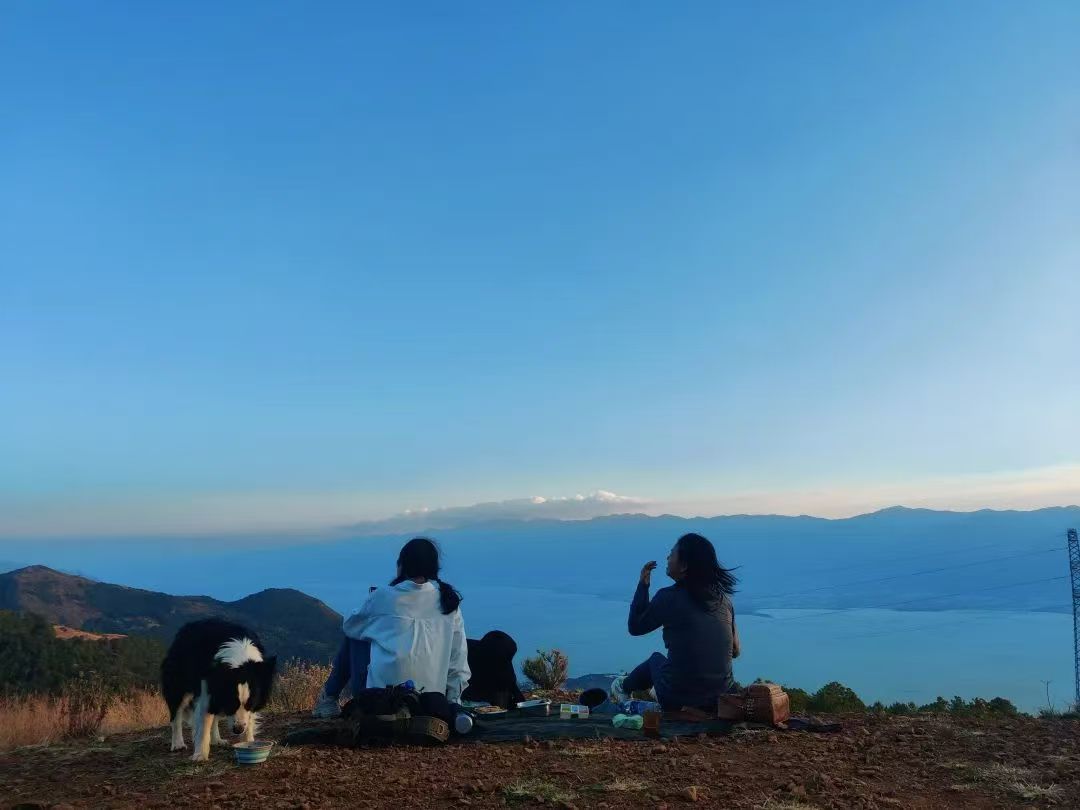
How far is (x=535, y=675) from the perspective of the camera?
10.3 metres

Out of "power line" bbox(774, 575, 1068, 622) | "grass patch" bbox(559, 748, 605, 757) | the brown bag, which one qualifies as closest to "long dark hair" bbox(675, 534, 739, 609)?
the brown bag

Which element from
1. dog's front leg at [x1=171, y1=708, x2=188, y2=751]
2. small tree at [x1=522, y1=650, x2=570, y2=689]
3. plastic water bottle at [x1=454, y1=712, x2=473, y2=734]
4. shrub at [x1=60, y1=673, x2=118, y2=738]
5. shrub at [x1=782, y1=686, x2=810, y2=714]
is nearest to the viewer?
plastic water bottle at [x1=454, y1=712, x2=473, y2=734]

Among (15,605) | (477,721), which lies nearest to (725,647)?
(477,721)

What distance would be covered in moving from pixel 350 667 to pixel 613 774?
276cm

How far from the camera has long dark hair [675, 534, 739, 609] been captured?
6.14 metres

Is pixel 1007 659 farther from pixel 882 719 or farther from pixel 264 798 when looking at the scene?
pixel 264 798

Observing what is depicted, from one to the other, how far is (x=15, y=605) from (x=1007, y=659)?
71367 millimetres

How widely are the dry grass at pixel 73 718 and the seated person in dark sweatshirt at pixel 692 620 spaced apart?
5.19 m

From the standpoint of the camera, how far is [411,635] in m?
6.03

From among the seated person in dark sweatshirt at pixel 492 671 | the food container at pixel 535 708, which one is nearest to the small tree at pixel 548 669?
the seated person in dark sweatshirt at pixel 492 671

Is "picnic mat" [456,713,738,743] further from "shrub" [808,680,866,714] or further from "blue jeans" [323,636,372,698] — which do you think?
"shrub" [808,680,866,714]

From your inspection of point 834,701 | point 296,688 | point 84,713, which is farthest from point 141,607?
point 834,701

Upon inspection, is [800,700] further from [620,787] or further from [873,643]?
[873,643]

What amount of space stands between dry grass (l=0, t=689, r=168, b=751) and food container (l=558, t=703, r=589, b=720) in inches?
169
